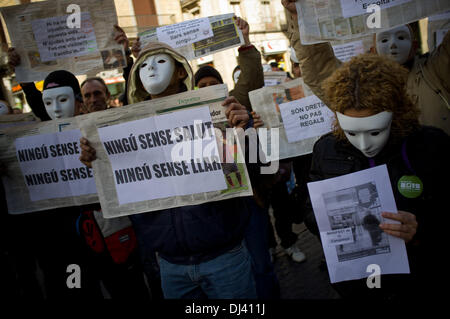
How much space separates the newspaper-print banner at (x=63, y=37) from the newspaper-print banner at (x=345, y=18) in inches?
51.4

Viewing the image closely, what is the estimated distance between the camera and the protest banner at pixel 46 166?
1938mm

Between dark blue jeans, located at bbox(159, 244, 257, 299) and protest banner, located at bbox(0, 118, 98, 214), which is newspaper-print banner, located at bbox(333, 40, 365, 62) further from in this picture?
protest banner, located at bbox(0, 118, 98, 214)

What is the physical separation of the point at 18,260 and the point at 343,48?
3.61m

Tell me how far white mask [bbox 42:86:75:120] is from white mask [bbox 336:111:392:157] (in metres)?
1.92

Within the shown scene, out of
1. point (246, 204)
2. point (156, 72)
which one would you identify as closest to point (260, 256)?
point (246, 204)

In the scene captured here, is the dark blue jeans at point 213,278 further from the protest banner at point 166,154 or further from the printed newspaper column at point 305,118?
the printed newspaper column at point 305,118

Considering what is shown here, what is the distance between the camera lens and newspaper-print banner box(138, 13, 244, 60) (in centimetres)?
259

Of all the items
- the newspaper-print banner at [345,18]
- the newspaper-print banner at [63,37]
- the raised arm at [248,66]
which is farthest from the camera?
the raised arm at [248,66]

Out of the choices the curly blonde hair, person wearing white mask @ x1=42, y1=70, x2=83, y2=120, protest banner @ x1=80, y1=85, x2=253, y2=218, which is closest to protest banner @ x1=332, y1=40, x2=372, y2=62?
the curly blonde hair

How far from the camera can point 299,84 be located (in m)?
2.84

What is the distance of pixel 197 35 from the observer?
2.68 meters

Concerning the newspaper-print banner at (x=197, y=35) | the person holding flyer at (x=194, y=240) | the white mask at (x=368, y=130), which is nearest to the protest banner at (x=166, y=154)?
the person holding flyer at (x=194, y=240)

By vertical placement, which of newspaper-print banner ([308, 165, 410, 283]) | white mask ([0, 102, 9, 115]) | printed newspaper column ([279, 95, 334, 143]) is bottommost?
newspaper-print banner ([308, 165, 410, 283])
